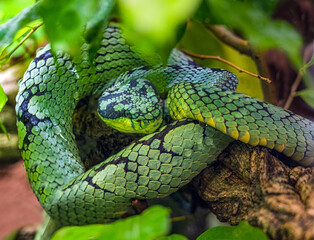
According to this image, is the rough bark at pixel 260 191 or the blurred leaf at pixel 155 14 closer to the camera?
the blurred leaf at pixel 155 14

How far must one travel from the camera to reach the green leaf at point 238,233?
3.27 ft

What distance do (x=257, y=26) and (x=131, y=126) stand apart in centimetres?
88

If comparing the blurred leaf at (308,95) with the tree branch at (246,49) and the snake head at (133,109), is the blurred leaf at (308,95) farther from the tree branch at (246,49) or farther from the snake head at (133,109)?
the snake head at (133,109)

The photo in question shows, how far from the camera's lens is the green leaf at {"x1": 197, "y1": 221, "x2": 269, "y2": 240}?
3.27 feet

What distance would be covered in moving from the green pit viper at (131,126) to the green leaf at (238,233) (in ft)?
1.02

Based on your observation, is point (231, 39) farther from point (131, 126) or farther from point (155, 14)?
point (155, 14)

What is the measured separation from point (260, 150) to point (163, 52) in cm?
77

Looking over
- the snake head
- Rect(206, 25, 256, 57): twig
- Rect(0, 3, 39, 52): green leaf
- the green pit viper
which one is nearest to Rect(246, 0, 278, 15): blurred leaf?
the green pit viper

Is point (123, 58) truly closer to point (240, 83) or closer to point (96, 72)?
point (96, 72)

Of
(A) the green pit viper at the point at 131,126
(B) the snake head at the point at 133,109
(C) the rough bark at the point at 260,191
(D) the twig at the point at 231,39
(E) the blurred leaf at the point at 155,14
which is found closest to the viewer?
(E) the blurred leaf at the point at 155,14

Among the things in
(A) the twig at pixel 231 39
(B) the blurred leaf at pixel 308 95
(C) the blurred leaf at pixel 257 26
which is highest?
(C) the blurred leaf at pixel 257 26

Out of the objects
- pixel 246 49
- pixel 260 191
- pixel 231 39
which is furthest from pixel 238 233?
pixel 231 39

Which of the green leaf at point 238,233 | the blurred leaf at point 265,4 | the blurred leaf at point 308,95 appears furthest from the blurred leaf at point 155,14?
the blurred leaf at point 308,95

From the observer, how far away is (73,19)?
81 cm
